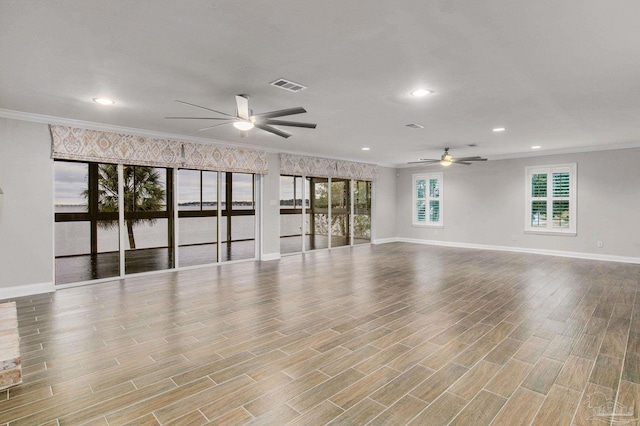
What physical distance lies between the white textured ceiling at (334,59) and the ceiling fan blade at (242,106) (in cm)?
16

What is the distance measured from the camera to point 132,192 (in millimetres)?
6484

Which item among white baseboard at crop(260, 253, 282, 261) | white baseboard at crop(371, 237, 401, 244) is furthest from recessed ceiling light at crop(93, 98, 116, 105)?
white baseboard at crop(371, 237, 401, 244)

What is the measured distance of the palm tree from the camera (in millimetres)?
6090

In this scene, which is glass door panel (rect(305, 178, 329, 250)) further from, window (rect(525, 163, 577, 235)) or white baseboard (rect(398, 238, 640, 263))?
window (rect(525, 163, 577, 235))

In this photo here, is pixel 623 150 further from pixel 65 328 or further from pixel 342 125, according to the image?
pixel 65 328

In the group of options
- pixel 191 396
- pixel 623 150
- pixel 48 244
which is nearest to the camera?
pixel 191 396

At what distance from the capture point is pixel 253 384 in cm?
250

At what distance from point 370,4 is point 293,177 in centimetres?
684

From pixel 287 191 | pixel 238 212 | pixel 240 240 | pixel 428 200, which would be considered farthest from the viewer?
pixel 428 200

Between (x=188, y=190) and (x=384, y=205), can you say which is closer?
(x=188, y=190)

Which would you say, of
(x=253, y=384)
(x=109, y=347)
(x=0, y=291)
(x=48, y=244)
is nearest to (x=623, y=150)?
(x=253, y=384)

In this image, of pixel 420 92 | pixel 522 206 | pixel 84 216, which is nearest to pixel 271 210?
pixel 84 216

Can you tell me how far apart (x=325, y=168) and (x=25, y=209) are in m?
6.30

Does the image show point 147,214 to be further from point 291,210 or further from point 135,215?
point 291,210
